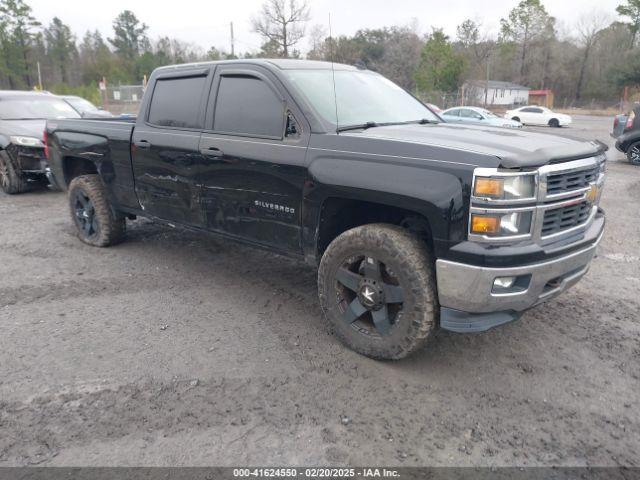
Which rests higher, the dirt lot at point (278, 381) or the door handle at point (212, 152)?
the door handle at point (212, 152)

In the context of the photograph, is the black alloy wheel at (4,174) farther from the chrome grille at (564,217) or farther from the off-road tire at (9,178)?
the chrome grille at (564,217)

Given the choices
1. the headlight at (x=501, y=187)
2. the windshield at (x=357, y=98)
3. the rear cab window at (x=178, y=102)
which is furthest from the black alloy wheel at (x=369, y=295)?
the rear cab window at (x=178, y=102)

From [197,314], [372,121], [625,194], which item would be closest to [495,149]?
[372,121]

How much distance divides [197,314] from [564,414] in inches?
107

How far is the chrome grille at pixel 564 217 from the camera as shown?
293 centimetres

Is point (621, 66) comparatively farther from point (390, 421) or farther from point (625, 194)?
point (390, 421)

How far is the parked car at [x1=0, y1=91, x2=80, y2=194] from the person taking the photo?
8.61 m

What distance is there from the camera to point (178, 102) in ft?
15.0

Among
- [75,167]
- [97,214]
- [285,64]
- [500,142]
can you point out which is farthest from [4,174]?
[500,142]

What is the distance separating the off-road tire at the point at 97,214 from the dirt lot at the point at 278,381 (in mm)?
818

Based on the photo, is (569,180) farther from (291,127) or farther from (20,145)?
(20,145)

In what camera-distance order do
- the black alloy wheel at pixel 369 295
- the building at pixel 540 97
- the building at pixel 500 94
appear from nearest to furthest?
the black alloy wheel at pixel 369 295 < the building at pixel 500 94 < the building at pixel 540 97

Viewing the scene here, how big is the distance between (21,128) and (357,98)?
24.2 ft

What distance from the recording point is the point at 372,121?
3.86m
